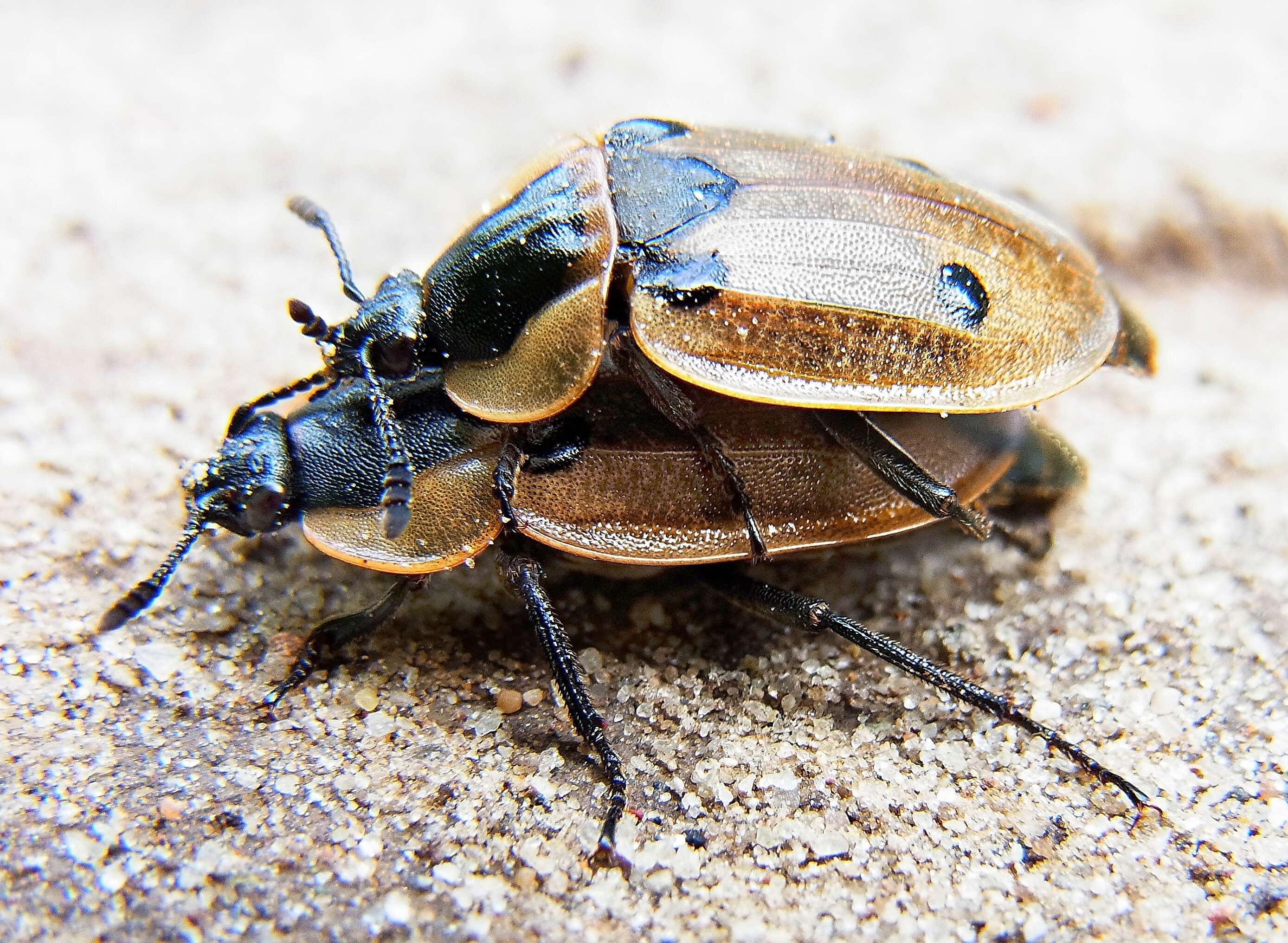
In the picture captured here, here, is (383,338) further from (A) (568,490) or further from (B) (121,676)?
(B) (121,676)

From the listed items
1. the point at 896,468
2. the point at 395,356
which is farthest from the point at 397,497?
the point at 896,468

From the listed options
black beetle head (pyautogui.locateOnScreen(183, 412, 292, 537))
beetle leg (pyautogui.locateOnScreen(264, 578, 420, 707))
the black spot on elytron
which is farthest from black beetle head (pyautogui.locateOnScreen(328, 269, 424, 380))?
the black spot on elytron

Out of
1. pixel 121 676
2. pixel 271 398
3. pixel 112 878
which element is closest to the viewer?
pixel 112 878

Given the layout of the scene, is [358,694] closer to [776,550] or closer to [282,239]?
[776,550]

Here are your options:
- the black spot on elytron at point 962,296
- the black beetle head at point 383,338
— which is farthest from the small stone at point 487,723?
the black spot on elytron at point 962,296

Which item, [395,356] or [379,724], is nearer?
[379,724]

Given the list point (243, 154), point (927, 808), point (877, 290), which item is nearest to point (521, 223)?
point (877, 290)
